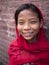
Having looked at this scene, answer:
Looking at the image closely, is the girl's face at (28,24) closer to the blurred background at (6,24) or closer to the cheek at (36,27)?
the cheek at (36,27)

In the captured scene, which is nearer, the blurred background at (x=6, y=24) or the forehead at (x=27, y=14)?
the forehead at (x=27, y=14)

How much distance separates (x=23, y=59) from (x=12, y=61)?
0.22 metres

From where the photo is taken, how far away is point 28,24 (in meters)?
3.06

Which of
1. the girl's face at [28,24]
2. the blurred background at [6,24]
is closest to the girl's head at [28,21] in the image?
the girl's face at [28,24]

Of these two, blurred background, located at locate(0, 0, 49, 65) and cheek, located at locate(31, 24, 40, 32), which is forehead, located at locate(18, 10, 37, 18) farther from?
blurred background, located at locate(0, 0, 49, 65)

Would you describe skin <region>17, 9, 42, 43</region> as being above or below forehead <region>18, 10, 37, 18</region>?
below

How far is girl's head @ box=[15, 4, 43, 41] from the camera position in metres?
3.07

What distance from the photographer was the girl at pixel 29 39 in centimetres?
309

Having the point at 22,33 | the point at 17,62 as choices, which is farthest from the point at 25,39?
the point at 17,62

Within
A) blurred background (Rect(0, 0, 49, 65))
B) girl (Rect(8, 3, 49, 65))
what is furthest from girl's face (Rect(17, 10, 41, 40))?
blurred background (Rect(0, 0, 49, 65))

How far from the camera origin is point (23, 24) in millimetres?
3092

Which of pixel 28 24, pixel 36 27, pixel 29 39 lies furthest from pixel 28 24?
pixel 29 39

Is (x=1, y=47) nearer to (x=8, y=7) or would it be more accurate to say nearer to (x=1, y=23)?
(x=1, y=23)

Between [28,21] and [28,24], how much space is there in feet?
0.13
